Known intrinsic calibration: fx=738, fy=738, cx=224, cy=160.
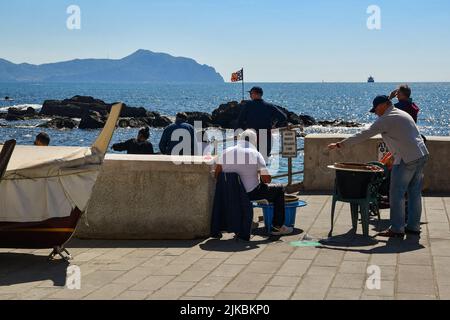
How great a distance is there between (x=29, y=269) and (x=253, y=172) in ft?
9.53

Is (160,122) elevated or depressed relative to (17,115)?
depressed

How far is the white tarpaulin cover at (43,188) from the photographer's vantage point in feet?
24.7

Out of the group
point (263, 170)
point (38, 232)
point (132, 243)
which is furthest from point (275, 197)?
point (38, 232)

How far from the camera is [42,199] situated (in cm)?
761

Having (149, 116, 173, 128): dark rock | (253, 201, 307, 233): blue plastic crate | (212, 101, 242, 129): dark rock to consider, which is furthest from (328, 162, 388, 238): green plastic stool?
(149, 116, 173, 128): dark rock

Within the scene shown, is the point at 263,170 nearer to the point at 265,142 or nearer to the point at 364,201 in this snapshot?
the point at 364,201

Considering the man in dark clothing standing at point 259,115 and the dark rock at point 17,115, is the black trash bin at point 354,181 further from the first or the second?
the dark rock at point 17,115

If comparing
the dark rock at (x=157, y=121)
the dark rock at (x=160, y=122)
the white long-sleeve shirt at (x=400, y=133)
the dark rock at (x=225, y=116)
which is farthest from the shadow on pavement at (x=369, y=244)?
the dark rock at (x=160, y=122)

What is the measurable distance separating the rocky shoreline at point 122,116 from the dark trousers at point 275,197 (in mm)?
53266

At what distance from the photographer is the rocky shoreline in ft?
236

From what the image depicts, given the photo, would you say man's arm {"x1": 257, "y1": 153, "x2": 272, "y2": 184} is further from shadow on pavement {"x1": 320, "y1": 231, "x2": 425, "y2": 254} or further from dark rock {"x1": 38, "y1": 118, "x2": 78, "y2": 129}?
dark rock {"x1": 38, "y1": 118, "x2": 78, "y2": 129}

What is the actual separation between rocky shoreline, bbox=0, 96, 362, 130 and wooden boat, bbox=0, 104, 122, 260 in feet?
180

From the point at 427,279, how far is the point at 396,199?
210 centimetres

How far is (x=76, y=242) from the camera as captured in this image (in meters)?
9.13
